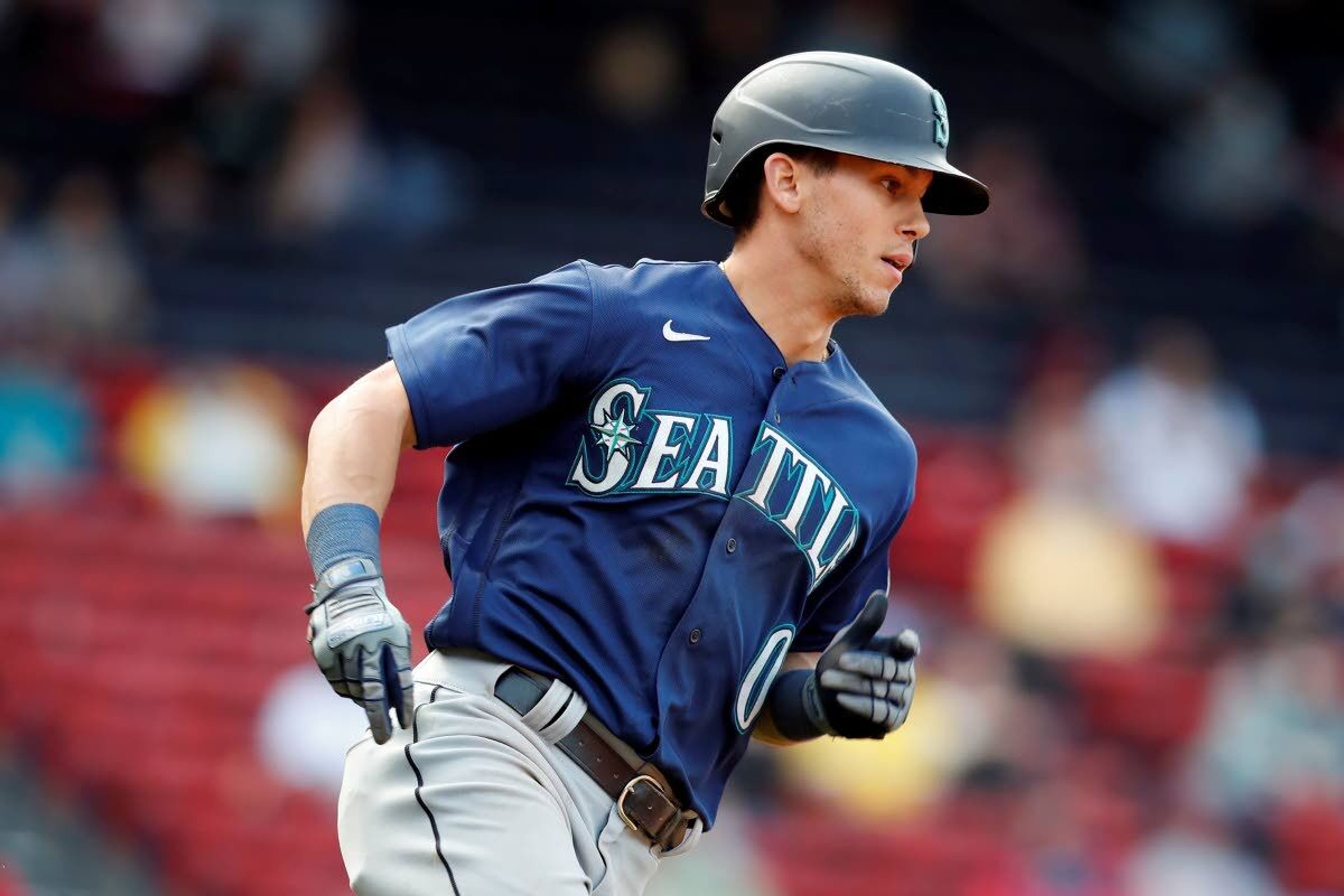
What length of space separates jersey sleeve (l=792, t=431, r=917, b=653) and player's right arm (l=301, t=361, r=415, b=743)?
0.85 meters

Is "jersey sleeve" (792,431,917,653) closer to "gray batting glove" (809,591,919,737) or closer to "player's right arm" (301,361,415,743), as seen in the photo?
"gray batting glove" (809,591,919,737)

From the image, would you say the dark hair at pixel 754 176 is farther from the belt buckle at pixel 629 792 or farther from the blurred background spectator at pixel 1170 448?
the blurred background spectator at pixel 1170 448

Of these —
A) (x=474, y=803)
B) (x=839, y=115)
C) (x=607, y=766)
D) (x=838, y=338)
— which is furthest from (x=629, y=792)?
(x=838, y=338)

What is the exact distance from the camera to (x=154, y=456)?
8938mm

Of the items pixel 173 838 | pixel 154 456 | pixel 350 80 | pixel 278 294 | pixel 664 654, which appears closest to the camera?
pixel 664 654

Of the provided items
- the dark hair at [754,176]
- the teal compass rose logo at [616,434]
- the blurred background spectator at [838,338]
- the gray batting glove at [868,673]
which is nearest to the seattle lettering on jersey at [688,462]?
the teal compass rose logo at [616,434]

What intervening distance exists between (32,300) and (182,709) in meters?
2.65

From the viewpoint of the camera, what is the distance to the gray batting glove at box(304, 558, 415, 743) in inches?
113

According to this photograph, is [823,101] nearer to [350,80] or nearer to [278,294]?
[278,294]

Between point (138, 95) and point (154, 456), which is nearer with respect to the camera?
point (154, 456)

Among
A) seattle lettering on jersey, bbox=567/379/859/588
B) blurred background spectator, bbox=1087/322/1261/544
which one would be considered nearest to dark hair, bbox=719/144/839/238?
seattle lettering on jersey, bbox=567/379/859/588

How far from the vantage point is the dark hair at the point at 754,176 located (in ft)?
11.2

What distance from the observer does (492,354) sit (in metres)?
3.15

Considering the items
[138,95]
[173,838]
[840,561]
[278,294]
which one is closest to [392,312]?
[278,294]
